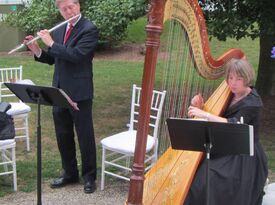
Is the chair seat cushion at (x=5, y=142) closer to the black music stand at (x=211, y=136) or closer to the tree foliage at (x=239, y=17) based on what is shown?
the black music stand at (x=211, y=136)

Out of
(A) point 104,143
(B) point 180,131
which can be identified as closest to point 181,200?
(B) point 180,131

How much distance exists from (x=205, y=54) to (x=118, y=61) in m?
9.36

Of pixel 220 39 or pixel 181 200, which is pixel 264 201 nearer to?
pixel 181 200

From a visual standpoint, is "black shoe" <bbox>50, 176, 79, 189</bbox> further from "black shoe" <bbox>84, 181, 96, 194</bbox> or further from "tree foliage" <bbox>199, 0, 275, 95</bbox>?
"tree foliage" <bbox>199, 0, 275, 95</bbox>

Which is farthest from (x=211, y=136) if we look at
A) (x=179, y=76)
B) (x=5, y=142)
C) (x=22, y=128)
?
(x=22, y=128)

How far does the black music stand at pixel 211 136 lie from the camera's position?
288cm

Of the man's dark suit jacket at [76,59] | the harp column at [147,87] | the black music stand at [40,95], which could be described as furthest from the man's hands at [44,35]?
the harp column at [147,87]

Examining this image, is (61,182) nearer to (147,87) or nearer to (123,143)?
(123,143)

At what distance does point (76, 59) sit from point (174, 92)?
0.93m

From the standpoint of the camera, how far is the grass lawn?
5.37 m

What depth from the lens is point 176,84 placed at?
3.66m

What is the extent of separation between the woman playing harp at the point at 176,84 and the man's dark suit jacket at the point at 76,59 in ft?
2.56

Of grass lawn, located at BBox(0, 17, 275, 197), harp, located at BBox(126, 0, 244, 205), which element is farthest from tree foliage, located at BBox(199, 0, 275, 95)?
harp, located at BBox(126, 0, 244, 205)

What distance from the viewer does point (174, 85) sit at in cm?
364
